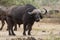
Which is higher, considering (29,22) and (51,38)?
(51,38)

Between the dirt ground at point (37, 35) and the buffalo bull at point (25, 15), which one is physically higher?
the buffalo bull at point (25, 15)

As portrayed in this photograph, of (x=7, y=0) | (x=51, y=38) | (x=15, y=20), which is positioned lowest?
(x=7, y=0)

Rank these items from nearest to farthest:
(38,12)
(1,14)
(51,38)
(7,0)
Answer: (51,38) → (38,12) → (1,14) → (7,0)

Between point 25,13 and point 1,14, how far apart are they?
17.4ft

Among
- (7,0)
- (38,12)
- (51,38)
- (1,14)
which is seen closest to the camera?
(51,38)

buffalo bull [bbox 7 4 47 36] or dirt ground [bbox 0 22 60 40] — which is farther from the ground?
buffalo bull [bbox 7 4 47 36]

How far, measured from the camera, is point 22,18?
60.4ft

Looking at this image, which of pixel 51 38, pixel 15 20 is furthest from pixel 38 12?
pixel 51 38

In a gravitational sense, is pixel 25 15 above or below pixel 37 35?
above

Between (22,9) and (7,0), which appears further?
(7,0)

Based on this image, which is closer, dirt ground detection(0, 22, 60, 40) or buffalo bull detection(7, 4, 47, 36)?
dirt ground detection(0, 22, 60, 40)

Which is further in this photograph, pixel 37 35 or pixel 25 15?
pixel 37 35

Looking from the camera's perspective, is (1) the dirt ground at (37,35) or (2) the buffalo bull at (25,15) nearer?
(1) the dirt ground at (37,35)

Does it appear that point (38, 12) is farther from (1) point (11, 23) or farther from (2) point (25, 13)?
(1) point (11, 23)
